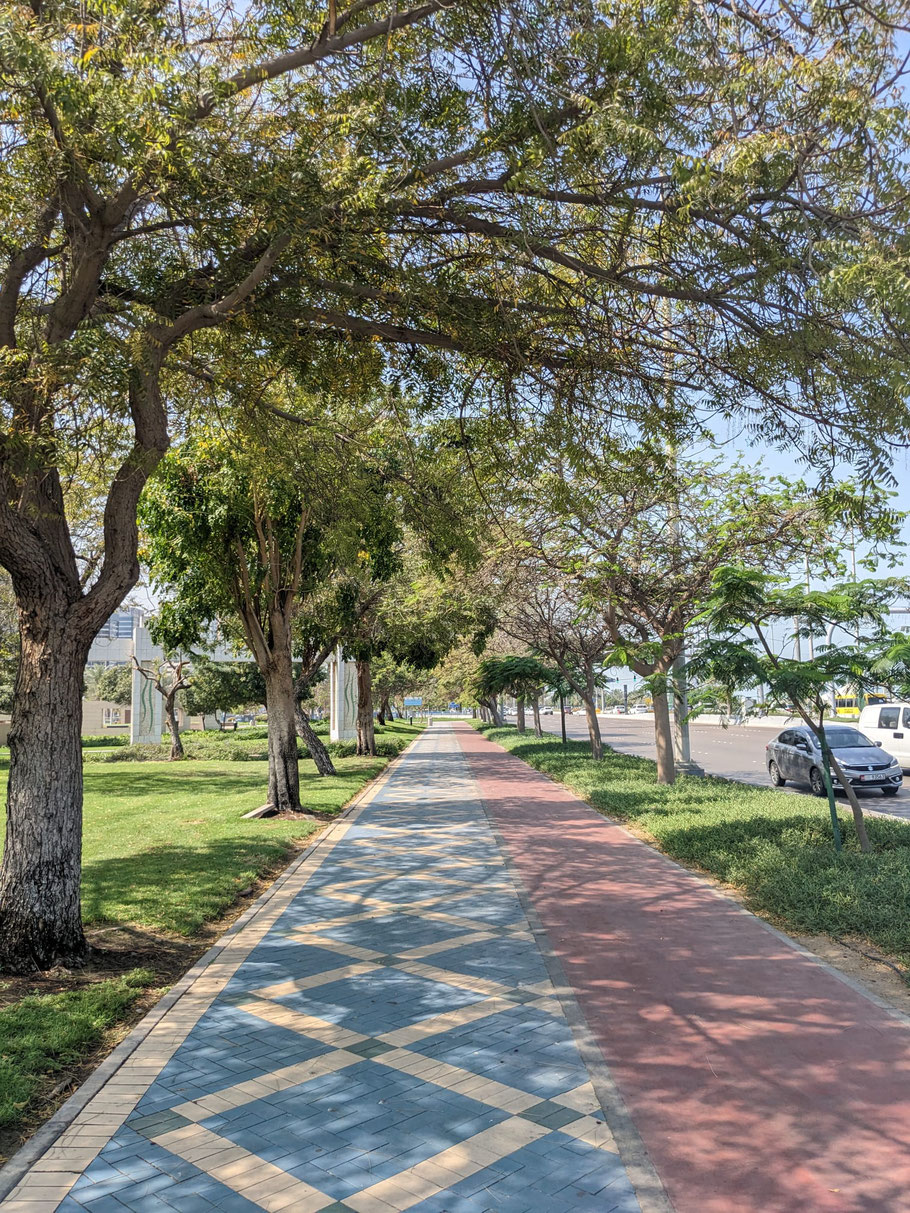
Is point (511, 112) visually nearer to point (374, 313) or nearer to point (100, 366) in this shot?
point (374, 313)

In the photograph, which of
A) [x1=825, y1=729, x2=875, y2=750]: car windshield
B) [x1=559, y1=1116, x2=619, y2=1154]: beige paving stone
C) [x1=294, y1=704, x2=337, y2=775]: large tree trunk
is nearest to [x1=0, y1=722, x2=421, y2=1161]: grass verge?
[x1=294, y1=704, x2=337, y2=775]: large tree trunk

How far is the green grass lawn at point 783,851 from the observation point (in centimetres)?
717

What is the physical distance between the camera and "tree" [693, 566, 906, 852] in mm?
9242

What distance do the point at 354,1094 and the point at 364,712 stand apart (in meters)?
24.5

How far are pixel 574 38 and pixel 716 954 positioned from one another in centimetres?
626

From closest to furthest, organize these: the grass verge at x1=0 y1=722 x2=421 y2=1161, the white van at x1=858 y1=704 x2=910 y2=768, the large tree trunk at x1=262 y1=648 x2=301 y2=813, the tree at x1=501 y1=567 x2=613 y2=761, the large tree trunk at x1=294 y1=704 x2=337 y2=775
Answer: the grass verge at x1=0 y1=722 x2=421 y2=1161
the large tree trunk at x1=262 y1=648 x2=301 y2=813
the tree at x1=501 y1=567 x2=613 y2=761
the white van at x1=858 y1=704 x2=910 y2=768
the large tree trunk at x1=294 y1=704 x2=337 y2=775

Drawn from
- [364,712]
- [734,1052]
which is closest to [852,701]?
[734,1052]

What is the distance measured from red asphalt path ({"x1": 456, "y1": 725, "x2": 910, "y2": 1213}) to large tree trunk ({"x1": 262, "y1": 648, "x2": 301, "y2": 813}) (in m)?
6.67

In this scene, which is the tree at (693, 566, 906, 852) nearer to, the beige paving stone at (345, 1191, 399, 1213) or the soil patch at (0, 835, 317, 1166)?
the soil patch at (0, 835, 317, 1166)

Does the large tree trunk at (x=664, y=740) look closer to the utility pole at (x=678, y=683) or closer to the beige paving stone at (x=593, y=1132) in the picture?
the utility pole at (x=678, y=683)

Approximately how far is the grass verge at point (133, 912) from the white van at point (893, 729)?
41.2 feet

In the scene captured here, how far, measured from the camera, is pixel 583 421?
7.39 metres

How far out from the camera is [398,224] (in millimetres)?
6508

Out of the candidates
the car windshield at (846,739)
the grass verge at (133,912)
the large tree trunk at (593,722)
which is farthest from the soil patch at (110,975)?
the large tree trunk at (593,722)
